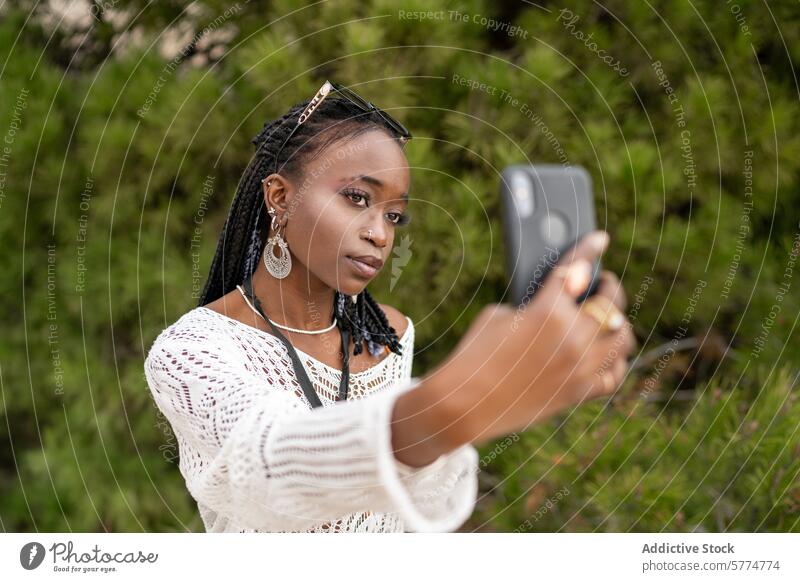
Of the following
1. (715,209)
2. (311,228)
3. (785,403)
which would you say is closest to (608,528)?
(785,403)

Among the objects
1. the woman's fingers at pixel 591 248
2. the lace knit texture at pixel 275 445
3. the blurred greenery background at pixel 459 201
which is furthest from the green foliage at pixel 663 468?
the woman's fingers at pixel 591 248

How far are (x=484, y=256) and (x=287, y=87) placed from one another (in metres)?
0.47

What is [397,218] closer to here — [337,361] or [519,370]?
[337,361]

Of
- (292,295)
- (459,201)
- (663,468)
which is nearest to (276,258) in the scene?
(292,295)

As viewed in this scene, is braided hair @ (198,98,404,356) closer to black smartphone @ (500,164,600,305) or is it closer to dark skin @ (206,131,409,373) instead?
dark skin @ (206,131,409,373)

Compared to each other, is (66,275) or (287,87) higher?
(287,87)

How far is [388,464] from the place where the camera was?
1.81 ft

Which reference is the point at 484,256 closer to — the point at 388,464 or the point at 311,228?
the point at 311,228

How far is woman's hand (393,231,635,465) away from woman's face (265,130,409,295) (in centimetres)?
30

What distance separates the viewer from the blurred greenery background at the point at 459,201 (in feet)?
4.68

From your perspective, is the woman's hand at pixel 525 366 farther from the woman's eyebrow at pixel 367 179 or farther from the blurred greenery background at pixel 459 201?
the blurred greenery background at pixel 459 201

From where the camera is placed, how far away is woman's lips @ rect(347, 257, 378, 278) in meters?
0.83
